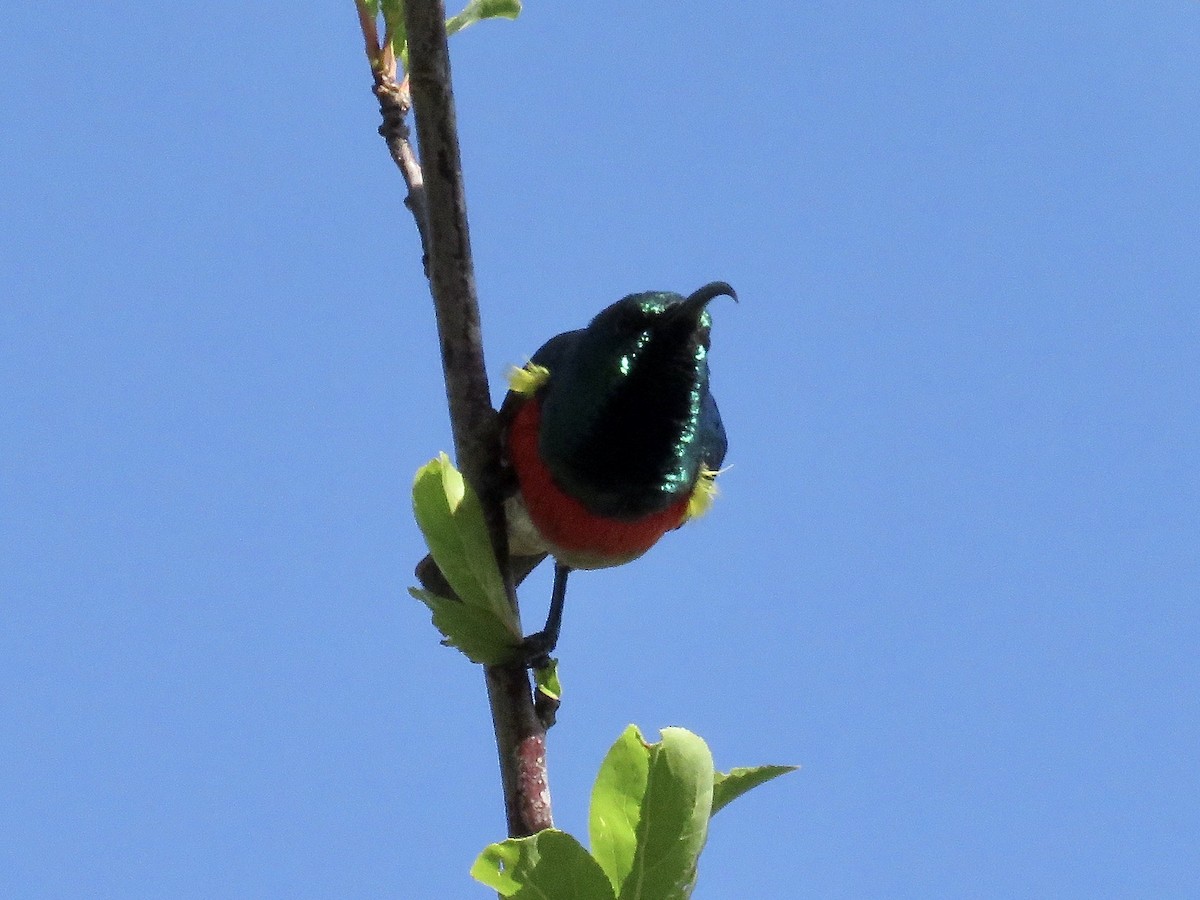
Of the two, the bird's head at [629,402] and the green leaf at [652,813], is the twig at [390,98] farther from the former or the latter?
the green leaf at [652,813]

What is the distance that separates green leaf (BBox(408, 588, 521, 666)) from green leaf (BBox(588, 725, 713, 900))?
0.47m

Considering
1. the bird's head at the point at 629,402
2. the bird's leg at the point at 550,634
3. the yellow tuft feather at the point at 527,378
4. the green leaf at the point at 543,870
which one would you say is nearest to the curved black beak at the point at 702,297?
the bird's head at the point at 629,402

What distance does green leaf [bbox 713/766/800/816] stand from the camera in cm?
222

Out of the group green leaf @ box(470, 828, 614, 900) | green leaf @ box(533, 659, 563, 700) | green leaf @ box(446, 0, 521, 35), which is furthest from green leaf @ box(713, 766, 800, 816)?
green leaf @ box(446, 0, 521, 35)

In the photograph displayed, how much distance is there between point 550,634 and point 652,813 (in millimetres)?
943

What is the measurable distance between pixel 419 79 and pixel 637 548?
156cm

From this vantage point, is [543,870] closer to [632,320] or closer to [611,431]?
[611,431]

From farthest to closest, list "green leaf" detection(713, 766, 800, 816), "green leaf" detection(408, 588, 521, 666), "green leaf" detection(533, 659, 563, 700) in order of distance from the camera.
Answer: "green leaf" detection(533, 659, 563, 700) < "green leaf" detection(408, 588, 521, 666) < "green leaf" detection(713, 766, 800, 816)

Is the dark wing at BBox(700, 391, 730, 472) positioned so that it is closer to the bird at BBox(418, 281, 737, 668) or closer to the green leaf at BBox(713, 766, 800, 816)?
the bird at BBox(418, 281, 737, 668)

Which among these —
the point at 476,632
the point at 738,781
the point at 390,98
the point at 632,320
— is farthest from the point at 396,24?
the point at 738,781

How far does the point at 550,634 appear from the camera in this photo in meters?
3.00

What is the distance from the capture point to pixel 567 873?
2006 mm

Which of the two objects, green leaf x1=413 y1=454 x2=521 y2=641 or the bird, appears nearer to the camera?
green leaf x1=413 y1=454 x2=521 y2=641

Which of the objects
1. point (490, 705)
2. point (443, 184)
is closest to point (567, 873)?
point (490, 705)
